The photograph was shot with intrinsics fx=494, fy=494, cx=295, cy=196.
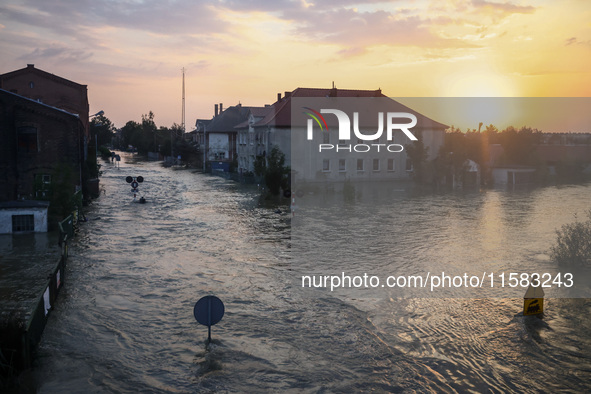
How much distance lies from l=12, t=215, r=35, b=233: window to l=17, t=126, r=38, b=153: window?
793cm

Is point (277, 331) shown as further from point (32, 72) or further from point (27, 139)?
point (32, 72)

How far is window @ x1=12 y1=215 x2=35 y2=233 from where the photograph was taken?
888 inches

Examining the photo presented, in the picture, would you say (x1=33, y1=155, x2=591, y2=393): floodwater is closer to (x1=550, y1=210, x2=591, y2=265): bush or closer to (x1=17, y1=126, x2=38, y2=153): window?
(x1=550, y1=210, x2=591, y2=265): bush

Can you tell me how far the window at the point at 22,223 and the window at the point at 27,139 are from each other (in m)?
7.93

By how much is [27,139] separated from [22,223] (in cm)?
839

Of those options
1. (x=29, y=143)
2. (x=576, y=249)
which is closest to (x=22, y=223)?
(x=29, y=143)

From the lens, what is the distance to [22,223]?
2270 centimetres

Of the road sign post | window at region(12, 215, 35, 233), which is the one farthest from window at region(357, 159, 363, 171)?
the road sign post

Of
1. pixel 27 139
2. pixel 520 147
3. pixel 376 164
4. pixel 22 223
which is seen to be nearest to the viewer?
pixel 22 223

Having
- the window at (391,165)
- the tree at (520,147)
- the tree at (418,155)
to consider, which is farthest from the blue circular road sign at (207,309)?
the tree at (520,147)

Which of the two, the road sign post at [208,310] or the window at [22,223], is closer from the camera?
the road sign post at [208,310]

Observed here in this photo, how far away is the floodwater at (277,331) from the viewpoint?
368 inches

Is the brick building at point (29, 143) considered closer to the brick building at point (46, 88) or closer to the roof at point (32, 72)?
the brick building at point (46, 88)

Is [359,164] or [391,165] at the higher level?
[359,164]
